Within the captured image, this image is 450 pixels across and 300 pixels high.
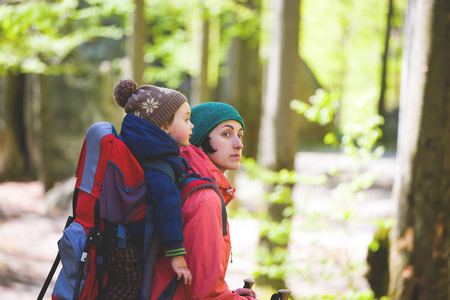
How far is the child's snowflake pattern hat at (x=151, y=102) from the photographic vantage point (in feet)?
6.17

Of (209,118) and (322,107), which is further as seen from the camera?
(322,107)

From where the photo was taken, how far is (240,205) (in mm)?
13859

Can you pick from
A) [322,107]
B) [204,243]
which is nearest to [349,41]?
[322,107]

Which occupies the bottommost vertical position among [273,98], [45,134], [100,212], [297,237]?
[297,237]

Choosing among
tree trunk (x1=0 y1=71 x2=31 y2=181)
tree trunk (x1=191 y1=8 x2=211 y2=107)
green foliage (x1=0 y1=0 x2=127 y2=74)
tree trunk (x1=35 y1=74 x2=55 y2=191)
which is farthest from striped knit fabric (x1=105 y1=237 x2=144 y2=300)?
tree trunk (x1=0 y1=71 x2=31 y2=181)

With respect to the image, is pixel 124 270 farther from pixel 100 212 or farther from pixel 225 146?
pixel 225 146

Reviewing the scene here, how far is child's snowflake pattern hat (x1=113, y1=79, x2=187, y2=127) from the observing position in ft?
6.17

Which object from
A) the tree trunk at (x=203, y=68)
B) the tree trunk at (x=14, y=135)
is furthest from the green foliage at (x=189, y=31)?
the tree trunk at (x=14, y=135)

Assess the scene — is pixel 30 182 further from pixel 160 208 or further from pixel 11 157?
pixel 160 208

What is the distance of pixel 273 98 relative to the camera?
666 cm

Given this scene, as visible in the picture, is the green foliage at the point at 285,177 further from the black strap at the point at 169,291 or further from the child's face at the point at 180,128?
the black strap at the point at 169,291

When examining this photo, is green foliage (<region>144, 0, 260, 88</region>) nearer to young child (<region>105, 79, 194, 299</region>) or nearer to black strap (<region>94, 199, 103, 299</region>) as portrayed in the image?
young child (<region>105, 79, 194, 299</region>)

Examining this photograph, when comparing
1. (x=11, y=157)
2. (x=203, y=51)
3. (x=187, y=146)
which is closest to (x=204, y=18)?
(x=203, y=51)

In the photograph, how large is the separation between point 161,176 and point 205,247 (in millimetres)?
316
